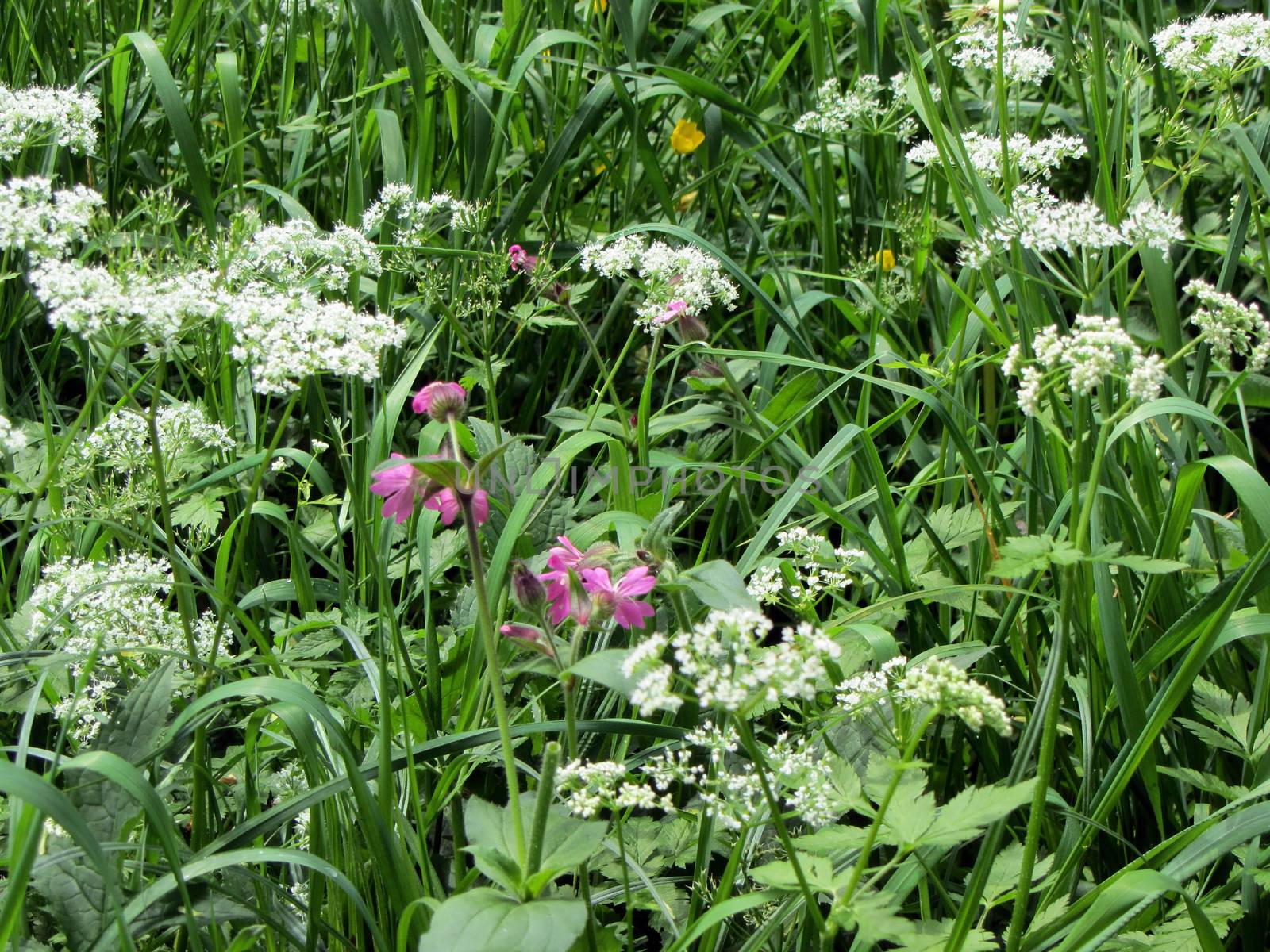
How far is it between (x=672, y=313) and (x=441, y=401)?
0.79 metres

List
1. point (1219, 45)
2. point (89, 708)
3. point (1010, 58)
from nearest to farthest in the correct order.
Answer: point (89, 708) < point (1219, 45) < point (1010, 58)

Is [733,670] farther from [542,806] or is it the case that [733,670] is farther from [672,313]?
[672,313]

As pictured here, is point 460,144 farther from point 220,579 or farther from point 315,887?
point 315,887

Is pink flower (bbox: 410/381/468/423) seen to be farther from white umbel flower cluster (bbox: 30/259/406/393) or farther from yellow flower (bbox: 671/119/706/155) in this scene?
yellow flower (bbox: 671/119/706/155)

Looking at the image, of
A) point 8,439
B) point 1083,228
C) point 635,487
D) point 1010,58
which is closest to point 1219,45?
point 1010,58

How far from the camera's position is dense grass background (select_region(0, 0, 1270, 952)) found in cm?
139

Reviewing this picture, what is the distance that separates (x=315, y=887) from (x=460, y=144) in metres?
1.87

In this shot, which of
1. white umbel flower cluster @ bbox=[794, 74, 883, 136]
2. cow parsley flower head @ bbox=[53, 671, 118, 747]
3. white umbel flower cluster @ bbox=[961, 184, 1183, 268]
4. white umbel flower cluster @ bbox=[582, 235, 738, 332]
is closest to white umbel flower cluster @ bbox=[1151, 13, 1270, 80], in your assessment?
white umbel flower cluster @ bbox=[961, 184, 1183, 268]

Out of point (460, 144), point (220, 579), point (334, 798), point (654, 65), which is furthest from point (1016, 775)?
point (460, 144)

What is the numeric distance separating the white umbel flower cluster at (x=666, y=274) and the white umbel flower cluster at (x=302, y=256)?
426 mm

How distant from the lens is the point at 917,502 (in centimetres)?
245

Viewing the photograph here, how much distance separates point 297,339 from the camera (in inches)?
53.6

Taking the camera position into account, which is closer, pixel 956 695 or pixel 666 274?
pixel 956 695

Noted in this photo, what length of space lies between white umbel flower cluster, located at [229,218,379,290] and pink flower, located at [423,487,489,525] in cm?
51
